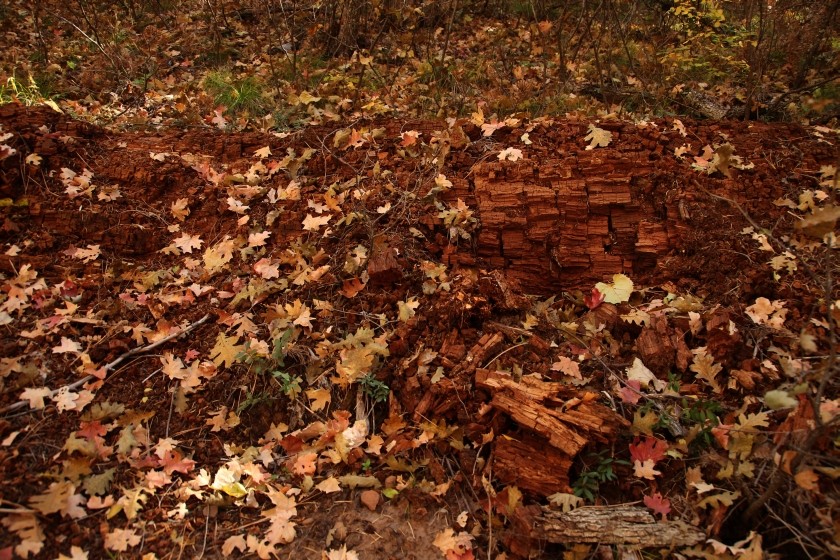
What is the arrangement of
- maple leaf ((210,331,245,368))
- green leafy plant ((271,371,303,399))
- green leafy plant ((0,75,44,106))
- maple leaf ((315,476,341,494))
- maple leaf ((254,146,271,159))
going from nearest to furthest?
maple leaf ((315,476,341,494))
green leafy plant ((271,371,303,399))
maple leaf ((210,331,245,368))
maple leaf ((254,146,271,159))
green leafy plant ((0,75,44,106))

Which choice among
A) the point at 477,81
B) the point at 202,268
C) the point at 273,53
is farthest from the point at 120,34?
the point at 202,268

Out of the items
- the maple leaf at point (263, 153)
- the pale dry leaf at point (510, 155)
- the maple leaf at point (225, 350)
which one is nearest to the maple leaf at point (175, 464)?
the maple leaf at point (225, 350)

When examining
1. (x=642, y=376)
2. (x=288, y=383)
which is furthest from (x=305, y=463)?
(x=642, y=376)

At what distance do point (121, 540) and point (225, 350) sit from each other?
114 cm

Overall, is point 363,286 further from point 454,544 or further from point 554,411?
point 454,544

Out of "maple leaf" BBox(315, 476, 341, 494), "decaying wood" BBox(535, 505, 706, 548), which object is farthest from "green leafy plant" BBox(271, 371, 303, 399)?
"decaying wood" BBox(535, 505, 706, 548)

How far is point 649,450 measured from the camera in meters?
2.70

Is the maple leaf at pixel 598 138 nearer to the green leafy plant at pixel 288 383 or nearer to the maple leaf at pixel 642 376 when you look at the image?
the maple leaf at pixel 642 376

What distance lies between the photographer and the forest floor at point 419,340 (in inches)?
100

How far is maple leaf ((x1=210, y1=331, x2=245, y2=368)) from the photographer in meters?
3.24

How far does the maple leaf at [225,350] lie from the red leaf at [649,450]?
92.8 inches

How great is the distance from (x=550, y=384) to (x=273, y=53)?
23.1 feet

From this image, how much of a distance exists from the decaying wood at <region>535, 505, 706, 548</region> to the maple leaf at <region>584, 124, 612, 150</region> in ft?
9.23

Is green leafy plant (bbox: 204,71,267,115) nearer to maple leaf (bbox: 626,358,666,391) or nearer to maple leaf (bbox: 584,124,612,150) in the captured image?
maple leaf (bbox: 584,124,612,150)
